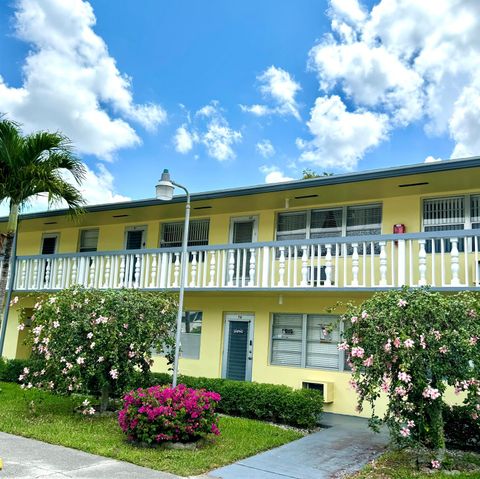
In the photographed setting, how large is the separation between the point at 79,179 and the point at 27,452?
7031 millimetres

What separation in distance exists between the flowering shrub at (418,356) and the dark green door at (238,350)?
6013mm

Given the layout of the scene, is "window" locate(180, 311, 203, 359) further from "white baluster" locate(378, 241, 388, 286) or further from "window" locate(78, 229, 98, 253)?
"white baluster" locate(378, 241, 388, 286)

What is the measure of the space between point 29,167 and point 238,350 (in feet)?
22.0

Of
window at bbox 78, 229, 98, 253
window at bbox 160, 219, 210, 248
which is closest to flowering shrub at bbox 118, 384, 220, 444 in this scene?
window at bbox 160, 219, 210, 248

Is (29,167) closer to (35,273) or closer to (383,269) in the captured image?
(35,273)

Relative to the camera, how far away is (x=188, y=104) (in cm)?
1812

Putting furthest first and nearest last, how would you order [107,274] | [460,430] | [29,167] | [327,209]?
[107,274] < [327,209] < [29,167] < [460,430]

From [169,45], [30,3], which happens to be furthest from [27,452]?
[169,45]

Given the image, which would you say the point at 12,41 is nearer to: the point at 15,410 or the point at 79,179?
the point at 79,179

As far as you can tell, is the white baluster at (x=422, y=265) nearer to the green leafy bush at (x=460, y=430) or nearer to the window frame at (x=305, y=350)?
the green leafy bush at (x=460, y=430)

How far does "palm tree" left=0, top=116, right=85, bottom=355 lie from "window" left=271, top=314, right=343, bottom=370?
6206 mm

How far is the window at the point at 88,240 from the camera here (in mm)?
17144

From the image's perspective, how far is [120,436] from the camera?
8.30 m

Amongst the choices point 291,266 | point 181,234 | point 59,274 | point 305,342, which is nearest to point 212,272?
point 291,266
